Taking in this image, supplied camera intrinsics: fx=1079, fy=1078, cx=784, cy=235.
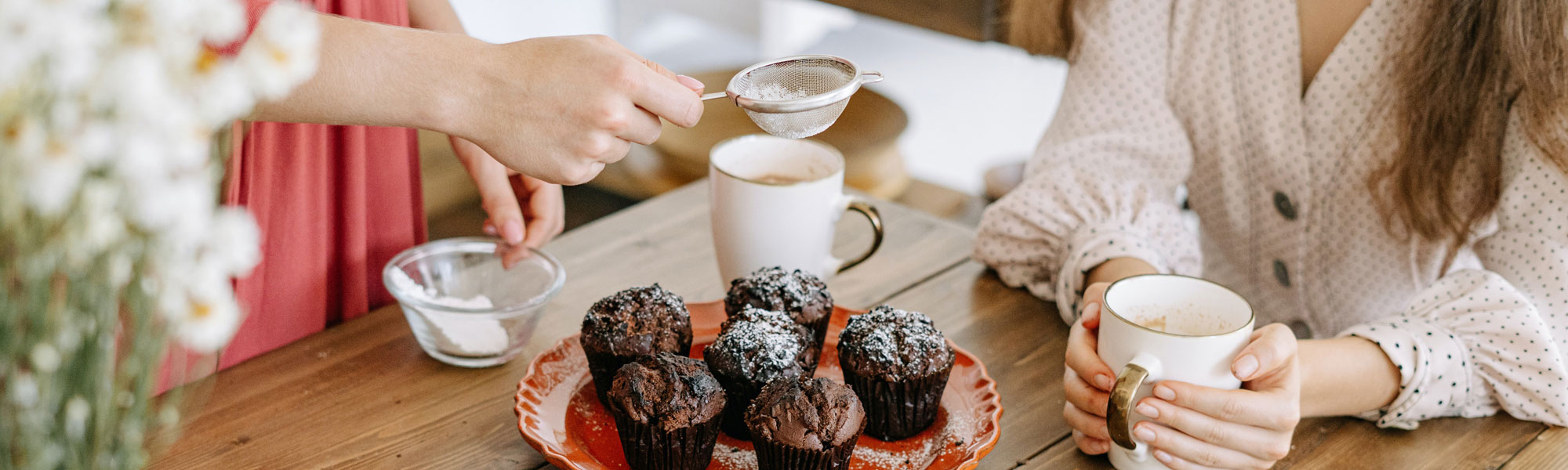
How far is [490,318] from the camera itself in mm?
1014

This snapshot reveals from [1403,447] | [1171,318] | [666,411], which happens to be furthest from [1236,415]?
[666,411]

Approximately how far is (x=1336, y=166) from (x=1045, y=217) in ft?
1.30

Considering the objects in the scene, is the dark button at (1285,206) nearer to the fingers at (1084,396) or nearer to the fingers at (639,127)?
the fingers at (1084,396)

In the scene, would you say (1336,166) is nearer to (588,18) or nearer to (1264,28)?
(1264,28)

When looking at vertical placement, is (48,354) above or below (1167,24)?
above

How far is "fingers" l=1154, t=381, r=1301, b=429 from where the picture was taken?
2.88ft

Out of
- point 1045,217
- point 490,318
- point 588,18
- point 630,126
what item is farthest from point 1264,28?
point 588,18

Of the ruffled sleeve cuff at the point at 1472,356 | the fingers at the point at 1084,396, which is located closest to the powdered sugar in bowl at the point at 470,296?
the fingers at the point at 1084,396

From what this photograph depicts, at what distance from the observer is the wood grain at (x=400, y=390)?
0.92 m

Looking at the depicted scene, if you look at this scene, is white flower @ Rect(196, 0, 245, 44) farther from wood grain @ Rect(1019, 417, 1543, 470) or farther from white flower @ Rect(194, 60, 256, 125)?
wood grain @ Rect(1019, 417, 1543, 470)

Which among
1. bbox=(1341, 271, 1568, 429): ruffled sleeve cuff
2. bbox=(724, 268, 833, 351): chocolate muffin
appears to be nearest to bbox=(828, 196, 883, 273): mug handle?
bbox=(724, 268, 833, 351): chocolate muffin

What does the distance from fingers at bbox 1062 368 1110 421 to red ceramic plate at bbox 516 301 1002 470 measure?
0.06 metres

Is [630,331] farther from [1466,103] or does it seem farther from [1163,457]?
[1466,103]

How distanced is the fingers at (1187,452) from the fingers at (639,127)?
1.54 ft
